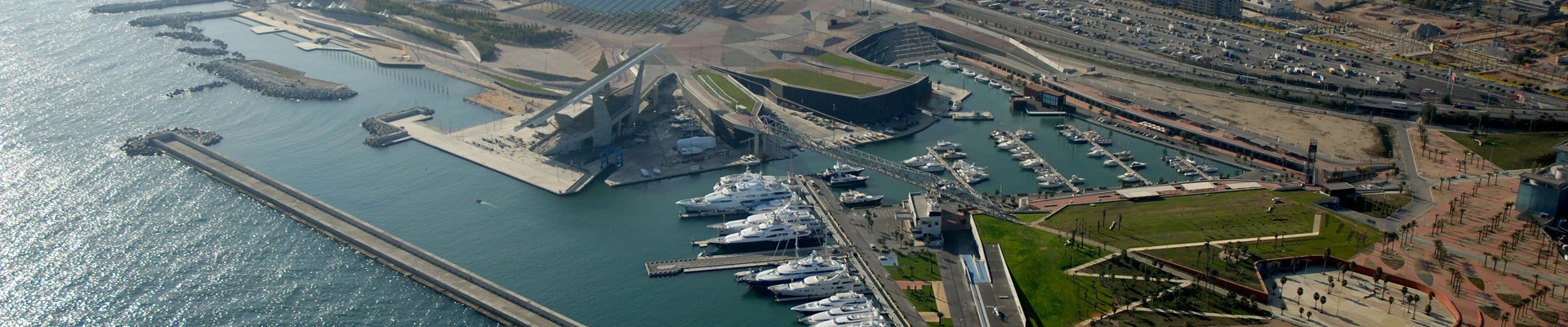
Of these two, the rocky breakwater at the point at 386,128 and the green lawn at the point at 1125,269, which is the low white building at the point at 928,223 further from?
the rocky breakwater at the point at 386,128

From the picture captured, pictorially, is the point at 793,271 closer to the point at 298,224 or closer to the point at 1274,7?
the point at 298,224

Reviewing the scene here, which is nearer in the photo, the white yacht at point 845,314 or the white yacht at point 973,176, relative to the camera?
the white yacht at point 845,314

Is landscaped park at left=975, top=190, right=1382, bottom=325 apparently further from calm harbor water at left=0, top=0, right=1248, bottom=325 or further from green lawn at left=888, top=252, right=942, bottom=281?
calm harbor water at left=0, top=0, right=1248, bottom=325

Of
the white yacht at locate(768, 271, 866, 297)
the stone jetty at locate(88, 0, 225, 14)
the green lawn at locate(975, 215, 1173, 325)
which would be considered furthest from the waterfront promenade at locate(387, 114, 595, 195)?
the stone jetty at locate(88, 0, 225, 14)

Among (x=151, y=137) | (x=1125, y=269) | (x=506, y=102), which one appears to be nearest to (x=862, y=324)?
(x=1125, y=269)

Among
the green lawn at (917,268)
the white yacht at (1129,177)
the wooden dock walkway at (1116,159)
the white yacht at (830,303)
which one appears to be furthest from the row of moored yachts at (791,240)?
the wooden dock walkway at (1116,159)

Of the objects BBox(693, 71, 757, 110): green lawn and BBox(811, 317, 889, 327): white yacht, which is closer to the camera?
BBox(811, 317, 889, 327): white yacht
